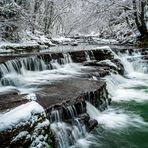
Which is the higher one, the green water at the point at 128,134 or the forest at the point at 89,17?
the forest at the point at 89,17

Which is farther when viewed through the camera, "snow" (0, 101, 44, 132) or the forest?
the forest

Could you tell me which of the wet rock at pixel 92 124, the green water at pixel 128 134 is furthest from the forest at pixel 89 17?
the wet rock at pixel 92 124

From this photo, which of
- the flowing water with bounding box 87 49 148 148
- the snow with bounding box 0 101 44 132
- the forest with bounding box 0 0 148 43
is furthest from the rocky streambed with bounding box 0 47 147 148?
the forest with bounding box 0 0 148 43

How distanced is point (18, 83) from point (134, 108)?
3.98 metres

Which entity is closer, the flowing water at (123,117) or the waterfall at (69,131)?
the waterfall at (69,131)

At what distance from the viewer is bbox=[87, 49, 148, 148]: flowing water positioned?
232 inches

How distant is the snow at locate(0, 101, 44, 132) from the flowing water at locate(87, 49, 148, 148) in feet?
6.02

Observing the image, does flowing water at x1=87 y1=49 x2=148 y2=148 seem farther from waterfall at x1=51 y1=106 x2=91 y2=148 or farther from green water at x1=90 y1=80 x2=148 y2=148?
waterfall at x1=51 y1=106 x2=91 y2=148

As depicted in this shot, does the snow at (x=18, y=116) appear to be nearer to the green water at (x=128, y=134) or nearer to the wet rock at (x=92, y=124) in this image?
the green water at (x=128, y=134)

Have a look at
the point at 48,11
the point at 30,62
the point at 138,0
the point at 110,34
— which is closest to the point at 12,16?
the point at 30,62

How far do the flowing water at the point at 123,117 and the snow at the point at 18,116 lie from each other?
1.84m

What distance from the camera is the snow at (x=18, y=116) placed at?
3.96 metres

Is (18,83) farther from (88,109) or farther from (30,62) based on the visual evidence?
(88,109)

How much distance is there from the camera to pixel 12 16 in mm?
13133
